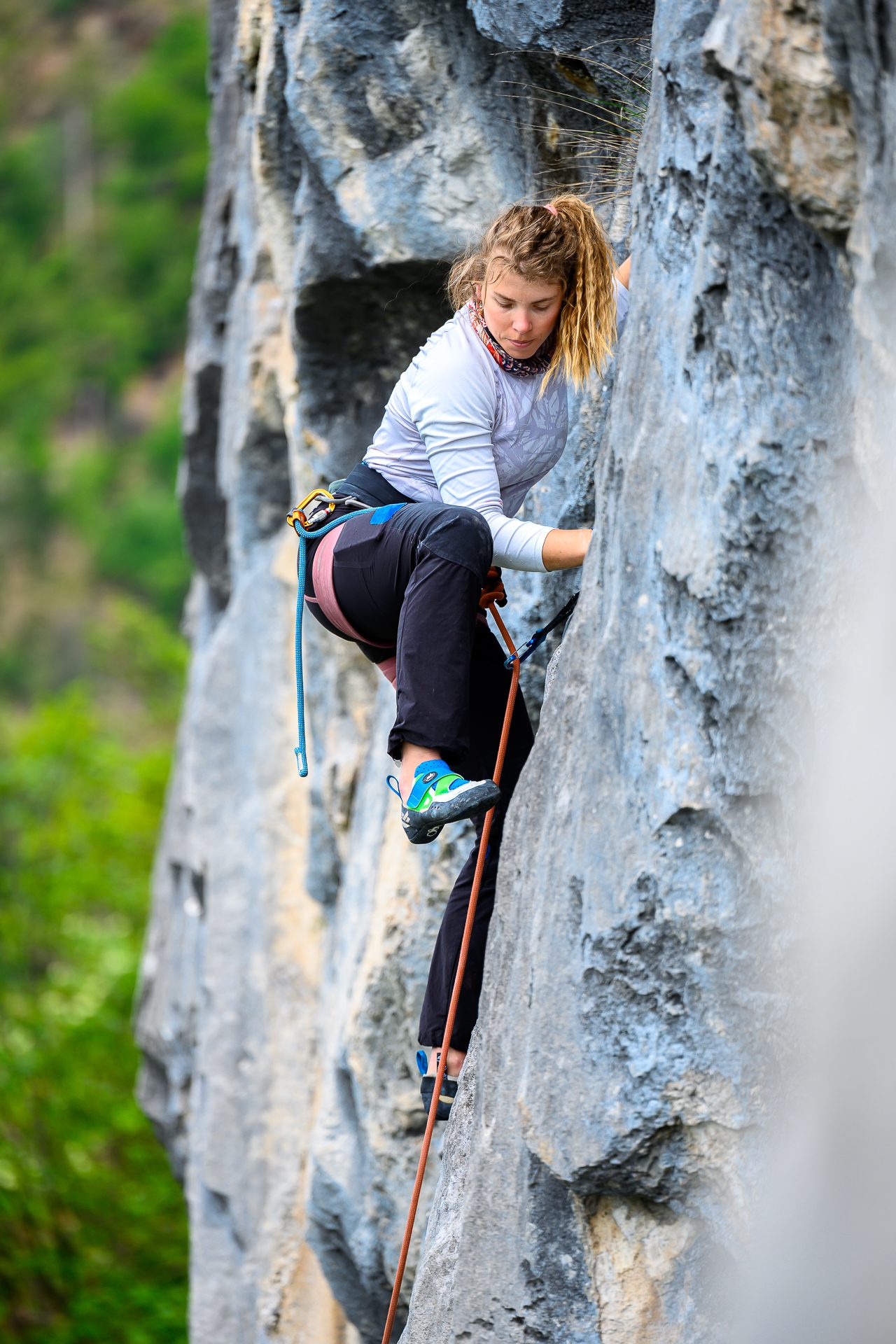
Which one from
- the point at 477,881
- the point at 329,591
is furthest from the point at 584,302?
the point at 477,881

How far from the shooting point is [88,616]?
112 ft

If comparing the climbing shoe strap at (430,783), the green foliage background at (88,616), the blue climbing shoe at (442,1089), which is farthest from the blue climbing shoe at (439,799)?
the green foliage background at (88,616)

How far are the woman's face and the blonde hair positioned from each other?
0.02 meters

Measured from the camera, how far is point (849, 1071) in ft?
8.14

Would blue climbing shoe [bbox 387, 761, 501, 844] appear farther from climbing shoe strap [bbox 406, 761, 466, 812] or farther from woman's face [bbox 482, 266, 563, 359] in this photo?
woman's face [bbox 482, 266, 563, 359]

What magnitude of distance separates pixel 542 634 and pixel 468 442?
51 cm

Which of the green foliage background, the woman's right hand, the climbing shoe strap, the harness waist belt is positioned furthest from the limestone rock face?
the green foliage background

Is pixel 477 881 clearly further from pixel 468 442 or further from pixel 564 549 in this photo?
pixel 468 442

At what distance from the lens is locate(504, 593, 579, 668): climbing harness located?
3.16 meters

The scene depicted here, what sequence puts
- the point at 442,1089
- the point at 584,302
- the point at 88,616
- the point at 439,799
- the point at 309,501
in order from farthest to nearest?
the point at 88,616 → the point at 442,1089 → the point at 309,501 → the point at 584,302 → the point at 439,799

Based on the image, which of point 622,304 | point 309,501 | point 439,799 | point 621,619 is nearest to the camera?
point 621,619

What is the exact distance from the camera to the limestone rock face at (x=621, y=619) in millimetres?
2438

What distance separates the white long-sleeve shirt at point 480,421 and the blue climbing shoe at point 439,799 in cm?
48

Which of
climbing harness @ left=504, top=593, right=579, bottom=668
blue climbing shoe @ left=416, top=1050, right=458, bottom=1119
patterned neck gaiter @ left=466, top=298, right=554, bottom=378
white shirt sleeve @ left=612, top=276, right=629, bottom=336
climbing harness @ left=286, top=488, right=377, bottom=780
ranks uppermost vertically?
white shirt sleeve @ left=612, top=276, right=629, bottom=336
